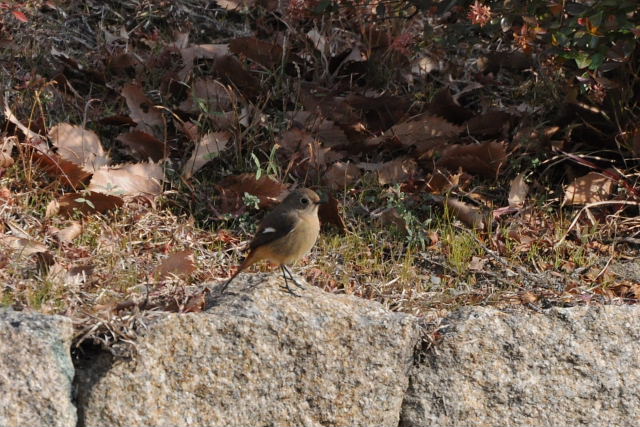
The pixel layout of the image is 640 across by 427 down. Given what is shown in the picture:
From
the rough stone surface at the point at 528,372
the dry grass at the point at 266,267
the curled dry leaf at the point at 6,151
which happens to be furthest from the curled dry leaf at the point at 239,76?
the rough stone surface at the point at 528,372

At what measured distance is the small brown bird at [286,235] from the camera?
13.5 ft

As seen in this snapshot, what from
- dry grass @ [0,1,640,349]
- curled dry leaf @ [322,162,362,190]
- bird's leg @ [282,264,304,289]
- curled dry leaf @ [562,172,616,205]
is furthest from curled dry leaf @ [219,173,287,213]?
curled dry leaf @ [562,172,616,205]

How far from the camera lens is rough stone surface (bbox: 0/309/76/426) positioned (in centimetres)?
330

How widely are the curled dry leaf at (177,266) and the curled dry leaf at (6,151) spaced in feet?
3.88

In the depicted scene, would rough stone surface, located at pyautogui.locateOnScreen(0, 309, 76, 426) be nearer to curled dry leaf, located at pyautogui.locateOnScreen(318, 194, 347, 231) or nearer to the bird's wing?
the bird's wing

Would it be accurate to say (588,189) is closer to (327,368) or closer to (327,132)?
(327,132)

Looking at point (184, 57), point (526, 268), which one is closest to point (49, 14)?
point (184, 57)

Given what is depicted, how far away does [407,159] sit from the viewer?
5.44m

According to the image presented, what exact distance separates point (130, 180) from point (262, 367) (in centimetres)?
168

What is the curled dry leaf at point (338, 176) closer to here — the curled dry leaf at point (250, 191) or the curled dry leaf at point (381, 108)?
the curled dry leaf at point (250, 191)

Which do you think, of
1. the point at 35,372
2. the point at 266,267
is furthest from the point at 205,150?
the point at 35,372

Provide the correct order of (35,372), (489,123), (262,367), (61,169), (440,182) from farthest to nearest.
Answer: (489,123), (440,182), (61,169), (262,367), (35,372)

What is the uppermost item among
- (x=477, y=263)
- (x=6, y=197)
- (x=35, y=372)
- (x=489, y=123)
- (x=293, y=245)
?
(x=35, y=372)

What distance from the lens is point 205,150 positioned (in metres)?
5.23
